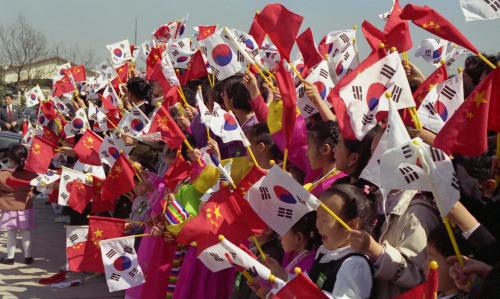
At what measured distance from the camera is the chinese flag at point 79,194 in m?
5.76

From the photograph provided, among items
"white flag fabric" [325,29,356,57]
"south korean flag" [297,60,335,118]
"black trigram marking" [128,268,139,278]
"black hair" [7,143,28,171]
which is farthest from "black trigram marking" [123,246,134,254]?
"black hair" [7,143,28,171]

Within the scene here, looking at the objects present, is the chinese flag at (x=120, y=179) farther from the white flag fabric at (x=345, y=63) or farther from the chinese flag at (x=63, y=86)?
the chinese flag at (x=63, y=86)

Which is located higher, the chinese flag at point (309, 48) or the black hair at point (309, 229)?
the chinese flag at point (309, 48)

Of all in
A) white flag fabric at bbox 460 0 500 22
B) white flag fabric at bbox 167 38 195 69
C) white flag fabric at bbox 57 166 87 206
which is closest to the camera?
white flag fabric at bbox 460 0 500 22

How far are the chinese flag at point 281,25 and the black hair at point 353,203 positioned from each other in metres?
1.43

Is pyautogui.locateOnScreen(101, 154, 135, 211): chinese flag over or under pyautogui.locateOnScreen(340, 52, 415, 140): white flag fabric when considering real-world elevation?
under

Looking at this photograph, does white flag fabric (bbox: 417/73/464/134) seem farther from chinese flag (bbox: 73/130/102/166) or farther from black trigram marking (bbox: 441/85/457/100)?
chinese flag (bbox: 73/130/102/166)

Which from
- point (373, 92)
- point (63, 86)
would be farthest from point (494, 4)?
point (63, 86)

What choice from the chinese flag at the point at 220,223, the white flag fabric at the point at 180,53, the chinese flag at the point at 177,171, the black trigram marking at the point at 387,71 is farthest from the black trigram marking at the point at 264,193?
Result: the white flag fabric at the point at 180,53

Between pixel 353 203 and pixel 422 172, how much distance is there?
502 mm

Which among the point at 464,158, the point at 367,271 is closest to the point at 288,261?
the point at 367,271

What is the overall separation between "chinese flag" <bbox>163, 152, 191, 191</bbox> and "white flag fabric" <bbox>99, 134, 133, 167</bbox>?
2.96ft

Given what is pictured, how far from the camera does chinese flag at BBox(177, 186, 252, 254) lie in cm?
313

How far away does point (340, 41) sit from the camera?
4.74 meters
